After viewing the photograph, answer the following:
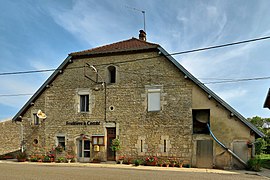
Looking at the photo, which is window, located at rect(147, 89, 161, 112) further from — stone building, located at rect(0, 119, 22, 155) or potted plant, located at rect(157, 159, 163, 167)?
stone building, located at rect(0, 119, 22, 155)

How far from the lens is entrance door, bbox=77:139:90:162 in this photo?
1589 cm

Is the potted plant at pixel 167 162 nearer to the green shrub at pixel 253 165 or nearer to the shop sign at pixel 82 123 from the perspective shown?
the green shrub at pixel 253 165

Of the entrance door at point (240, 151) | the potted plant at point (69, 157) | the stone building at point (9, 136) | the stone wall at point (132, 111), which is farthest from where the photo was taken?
the stone building at point (9, 136)

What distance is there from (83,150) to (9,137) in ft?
23.1

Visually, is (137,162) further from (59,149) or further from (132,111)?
(59,149)

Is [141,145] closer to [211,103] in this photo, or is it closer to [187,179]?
[211,103]

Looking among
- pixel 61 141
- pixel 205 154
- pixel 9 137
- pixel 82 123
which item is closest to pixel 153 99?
pixel 205 154

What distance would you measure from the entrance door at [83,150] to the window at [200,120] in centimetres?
635

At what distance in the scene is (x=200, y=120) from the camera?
14734 millimetres

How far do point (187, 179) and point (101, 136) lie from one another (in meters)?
7.30

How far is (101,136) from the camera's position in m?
15.6

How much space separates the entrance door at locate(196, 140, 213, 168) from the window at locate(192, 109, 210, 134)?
0.82m

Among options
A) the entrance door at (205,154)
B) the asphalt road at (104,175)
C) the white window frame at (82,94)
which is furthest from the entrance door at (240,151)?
the white window frame at (82,94)

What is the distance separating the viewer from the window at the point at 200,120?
14594 mm
